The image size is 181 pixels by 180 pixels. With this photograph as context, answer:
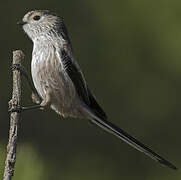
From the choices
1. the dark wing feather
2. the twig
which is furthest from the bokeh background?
the twig

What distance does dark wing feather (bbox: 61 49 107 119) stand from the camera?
80.1 inches

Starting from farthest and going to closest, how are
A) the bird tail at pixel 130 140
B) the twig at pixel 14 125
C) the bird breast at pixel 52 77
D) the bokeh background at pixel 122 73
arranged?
the bokeh background at pixel 122 73 → the bird breast at pixel 52 77 → the bird tail at pixel 130 140 → the twig at pixel 14 125

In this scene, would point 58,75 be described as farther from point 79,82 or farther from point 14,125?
point 14,125

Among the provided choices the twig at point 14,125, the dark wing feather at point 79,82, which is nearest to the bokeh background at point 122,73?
the dark wing feather at point 79,82

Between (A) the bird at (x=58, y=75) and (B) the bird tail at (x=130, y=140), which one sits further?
(A) the bird at (x=58, y=75)

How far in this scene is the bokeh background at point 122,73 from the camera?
94.5 inches

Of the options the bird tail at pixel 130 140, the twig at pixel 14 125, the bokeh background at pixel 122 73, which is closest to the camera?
the twig at pixel 14 125

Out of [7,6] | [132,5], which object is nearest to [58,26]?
[132,5]

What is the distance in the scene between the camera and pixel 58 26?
2.14 m

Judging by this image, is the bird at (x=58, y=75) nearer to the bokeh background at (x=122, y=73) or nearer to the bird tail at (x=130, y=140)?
the bird tail at (x=130, y=140)

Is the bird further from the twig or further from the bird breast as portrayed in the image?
the twig

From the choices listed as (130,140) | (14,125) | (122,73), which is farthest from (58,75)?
(14,125)

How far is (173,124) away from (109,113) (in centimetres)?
27

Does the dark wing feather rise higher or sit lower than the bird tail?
higher
